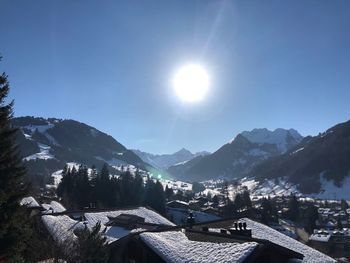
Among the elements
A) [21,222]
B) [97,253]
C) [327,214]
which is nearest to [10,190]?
[21,222]

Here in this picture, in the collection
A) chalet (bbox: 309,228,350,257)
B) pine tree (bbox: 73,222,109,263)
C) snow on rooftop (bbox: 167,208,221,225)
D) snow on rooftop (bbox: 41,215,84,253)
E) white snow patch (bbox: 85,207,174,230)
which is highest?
snow on rooftop (bbox: 167,208,221,225)

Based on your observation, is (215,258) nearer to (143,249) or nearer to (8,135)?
(143,249)

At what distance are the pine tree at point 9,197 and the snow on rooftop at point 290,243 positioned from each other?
14.7 m

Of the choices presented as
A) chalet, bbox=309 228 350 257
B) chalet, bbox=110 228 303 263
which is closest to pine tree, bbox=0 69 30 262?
chalet, bbox=110 228 303 263

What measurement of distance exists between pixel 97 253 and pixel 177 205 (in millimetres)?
117686

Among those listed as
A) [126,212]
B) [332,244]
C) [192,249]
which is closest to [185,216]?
[332,244]

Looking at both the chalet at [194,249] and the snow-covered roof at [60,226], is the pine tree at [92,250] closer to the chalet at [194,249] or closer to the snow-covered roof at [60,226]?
the chalet at [194,249]

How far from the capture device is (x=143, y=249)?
22562 millimetres

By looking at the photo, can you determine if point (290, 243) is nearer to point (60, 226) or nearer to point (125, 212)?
point (60, 226)

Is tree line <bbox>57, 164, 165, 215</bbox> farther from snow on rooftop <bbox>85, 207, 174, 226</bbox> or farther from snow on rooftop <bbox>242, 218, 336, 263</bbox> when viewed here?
snow on rooftop <bbox>242, 218, 336, 263</bbox>

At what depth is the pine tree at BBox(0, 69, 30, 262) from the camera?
20031 millimetres

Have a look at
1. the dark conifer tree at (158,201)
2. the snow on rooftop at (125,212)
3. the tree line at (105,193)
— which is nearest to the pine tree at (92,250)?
the snow on rooftop at (125,212)

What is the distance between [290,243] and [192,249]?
9.07m

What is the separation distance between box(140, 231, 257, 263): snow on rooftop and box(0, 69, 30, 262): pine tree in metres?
6.18
